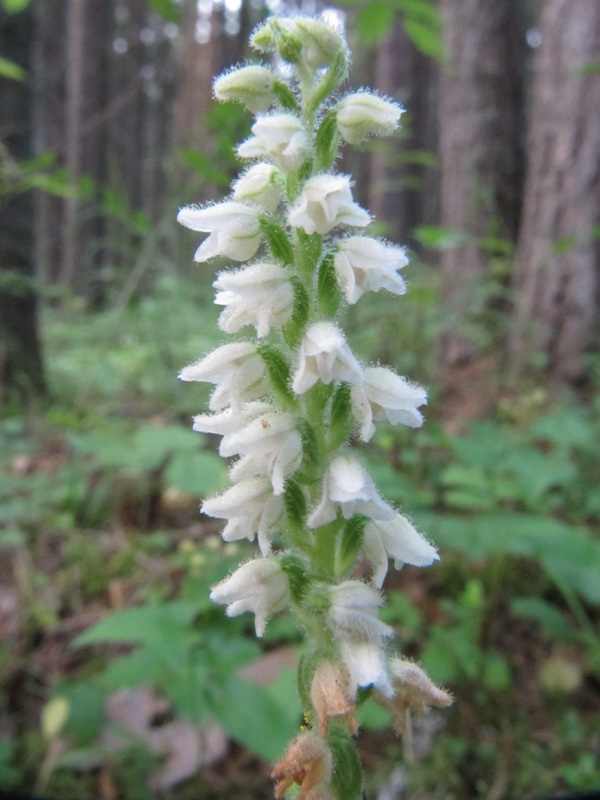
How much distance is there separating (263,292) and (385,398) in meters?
0.27

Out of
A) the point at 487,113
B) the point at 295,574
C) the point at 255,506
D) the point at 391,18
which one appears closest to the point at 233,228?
the point at 255,506

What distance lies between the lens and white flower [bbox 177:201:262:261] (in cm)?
122

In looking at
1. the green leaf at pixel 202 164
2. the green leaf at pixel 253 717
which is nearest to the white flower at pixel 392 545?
the green leaf at pixel 253 717

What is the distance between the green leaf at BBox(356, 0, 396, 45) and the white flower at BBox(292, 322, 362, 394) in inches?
75.8

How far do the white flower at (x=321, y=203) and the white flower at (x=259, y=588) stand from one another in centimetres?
56

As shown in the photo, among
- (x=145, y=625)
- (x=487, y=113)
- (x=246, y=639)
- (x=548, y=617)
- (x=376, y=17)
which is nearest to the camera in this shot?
(x=145, y=625)

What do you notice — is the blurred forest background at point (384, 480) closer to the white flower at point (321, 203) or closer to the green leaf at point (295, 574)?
the white flower at point (321, 203)

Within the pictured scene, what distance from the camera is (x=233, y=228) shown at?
1.23m

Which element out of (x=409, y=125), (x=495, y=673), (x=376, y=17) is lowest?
(x=495, y=673)

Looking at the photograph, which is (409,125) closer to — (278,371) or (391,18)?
(391,18)

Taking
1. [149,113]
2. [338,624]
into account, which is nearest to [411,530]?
[338,624]

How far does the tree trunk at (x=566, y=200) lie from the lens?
479 centimetres

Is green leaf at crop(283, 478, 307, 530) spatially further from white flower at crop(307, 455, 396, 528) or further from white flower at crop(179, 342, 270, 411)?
white flower at crop(179, 342, 270, 411)

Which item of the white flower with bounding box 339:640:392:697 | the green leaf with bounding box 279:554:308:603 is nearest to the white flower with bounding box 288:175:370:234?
the green leaf with bounding box 279:554:308:603
